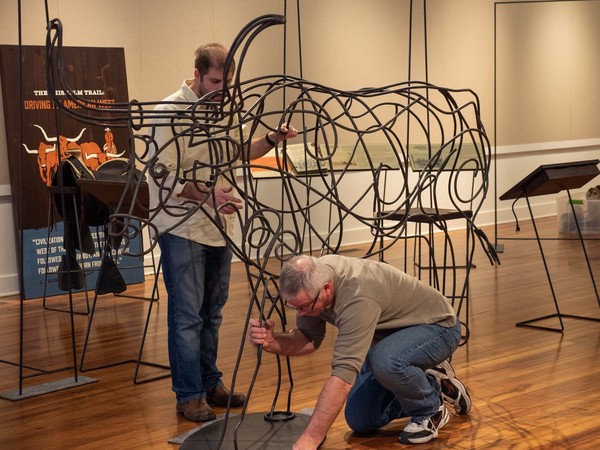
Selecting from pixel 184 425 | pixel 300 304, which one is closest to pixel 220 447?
pixel 184 425

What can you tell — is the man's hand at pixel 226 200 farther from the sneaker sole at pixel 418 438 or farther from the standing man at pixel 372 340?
the sneaker sole at pixel 418 438

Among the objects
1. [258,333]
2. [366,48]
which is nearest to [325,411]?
[258,333]

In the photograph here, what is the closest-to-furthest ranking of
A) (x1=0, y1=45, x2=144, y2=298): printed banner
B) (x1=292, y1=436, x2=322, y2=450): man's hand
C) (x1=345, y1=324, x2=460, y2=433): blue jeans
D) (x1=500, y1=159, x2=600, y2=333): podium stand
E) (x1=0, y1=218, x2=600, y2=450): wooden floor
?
1. (x1=292, y1=436, x2=322, y2=450): man's hand
2. (x1=345, y1=324, x2=460, y2=433): blue jeans
3. (x1=0, y1=218, x2=600, y2=450): wooden floor
4. (x1=500, y1=159, x2=600, y2=333): podium stand
5. (x1=0, y1=45, x2=144, y2=298): printed banner

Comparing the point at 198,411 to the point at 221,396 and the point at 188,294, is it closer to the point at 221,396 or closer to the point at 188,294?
the point at 221,396

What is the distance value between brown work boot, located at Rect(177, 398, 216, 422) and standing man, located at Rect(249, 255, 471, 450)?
0.57 m

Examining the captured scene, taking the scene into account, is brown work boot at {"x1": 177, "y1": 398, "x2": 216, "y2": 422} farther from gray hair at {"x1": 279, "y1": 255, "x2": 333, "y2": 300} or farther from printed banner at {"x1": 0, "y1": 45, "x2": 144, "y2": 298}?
printed banner at {"x1": 0, "y1": 45, "x2": 144, "y2": 298}

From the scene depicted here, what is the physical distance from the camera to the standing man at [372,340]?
3.04 m

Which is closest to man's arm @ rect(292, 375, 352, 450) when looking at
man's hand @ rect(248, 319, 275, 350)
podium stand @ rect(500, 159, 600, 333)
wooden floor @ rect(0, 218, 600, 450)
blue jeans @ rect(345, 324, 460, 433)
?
man's hand @ rect(248, 319, 275, 350)

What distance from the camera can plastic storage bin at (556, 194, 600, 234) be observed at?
933cm

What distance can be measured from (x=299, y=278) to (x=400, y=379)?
0.70 meters

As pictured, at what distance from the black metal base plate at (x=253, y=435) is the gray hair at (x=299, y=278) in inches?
24.1

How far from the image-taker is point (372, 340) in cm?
359

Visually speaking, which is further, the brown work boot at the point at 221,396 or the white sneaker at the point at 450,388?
the brown work boot at the point at 221,396

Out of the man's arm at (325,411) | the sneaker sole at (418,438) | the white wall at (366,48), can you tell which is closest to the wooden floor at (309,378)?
the sneaker sole at (418,438)
